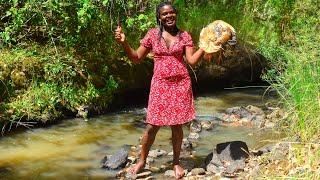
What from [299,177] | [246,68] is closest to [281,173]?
[299,177]

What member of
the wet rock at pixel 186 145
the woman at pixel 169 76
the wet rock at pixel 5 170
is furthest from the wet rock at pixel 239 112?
the wet rock at pixel 5 170

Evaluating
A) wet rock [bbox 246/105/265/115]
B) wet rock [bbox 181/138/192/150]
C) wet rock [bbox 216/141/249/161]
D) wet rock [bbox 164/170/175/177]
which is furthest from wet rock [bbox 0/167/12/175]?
wet rock [bbox 246/105/265/115]

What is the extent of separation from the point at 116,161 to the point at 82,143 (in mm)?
1094

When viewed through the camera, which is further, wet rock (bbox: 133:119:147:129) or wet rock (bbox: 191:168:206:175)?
wet rock (bbox: 133:119:147:129)

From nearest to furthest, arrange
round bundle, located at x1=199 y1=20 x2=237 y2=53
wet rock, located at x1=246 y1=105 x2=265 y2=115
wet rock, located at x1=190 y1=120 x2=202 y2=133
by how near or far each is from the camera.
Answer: round bundle, located at x1=199 y1=20 x2=237 y2=53 → wet rock, located at x1=190 y1=120 x2=202 y2=133 → wet rock, located at x1=246 y1=105 x2=265 y2=115

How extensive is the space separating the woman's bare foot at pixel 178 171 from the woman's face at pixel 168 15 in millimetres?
1388

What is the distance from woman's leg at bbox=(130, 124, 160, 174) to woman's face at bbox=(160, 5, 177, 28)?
990 millimetres

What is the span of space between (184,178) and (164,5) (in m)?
1.68

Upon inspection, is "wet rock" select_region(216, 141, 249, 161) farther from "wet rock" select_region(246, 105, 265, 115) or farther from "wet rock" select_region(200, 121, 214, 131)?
"wet rock" select_region(246, 105, 265, 115)

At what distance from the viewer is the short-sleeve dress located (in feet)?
15.4

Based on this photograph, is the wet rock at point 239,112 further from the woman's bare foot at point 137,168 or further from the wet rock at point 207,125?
the woman's bare foot at point 137,168

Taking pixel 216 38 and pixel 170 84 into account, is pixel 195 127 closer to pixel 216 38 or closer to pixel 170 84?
pixel 170 84

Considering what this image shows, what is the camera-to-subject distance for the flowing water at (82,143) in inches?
204

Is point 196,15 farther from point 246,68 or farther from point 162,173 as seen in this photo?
point 162,173
